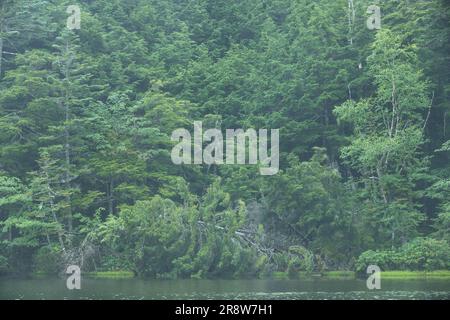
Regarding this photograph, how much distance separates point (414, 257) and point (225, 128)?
35.3ft

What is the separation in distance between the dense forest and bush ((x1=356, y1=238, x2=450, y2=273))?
53 mm

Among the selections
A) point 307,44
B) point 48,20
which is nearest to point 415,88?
point 307,44

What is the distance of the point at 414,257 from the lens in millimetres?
33000

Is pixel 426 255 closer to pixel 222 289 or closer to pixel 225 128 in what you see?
pixel 222 289

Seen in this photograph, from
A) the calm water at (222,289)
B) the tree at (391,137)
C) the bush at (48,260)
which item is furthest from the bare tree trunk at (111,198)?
the tree at (391,137)

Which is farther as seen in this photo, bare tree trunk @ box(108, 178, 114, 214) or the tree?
bare tree trunk @ box(108, 178, 114, 214)

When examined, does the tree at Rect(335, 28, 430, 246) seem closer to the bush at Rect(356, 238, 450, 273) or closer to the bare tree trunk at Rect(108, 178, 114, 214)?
the bush at Rect(356, 238, 450, 273)

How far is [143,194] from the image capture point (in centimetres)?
3559

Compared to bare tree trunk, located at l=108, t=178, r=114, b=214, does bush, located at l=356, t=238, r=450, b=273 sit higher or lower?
lower

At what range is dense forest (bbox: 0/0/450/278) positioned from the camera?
33.2 metres

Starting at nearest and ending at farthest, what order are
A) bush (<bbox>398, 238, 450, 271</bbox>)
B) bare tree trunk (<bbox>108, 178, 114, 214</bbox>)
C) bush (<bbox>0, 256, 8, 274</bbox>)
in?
1. bush (<bbox>398, 238, 450, 271</bbox>)
2. bush (<bbox>0, 256, 8, 274</bbox>)
3. bare tree trunk (<bbox>108, 178, 114, 214</bbox>)

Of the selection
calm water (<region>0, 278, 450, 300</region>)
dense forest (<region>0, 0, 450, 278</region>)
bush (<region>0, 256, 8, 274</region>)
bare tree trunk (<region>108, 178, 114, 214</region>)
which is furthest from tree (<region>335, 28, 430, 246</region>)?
bush (<region>0, 256, 8, 274</region>)

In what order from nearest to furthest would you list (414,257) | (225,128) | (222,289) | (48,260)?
1. (222,289)
2. (414,257)
3. (48,260)
4. (225,128)

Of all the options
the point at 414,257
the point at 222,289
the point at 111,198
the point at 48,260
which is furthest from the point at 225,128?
the point at 222,289
